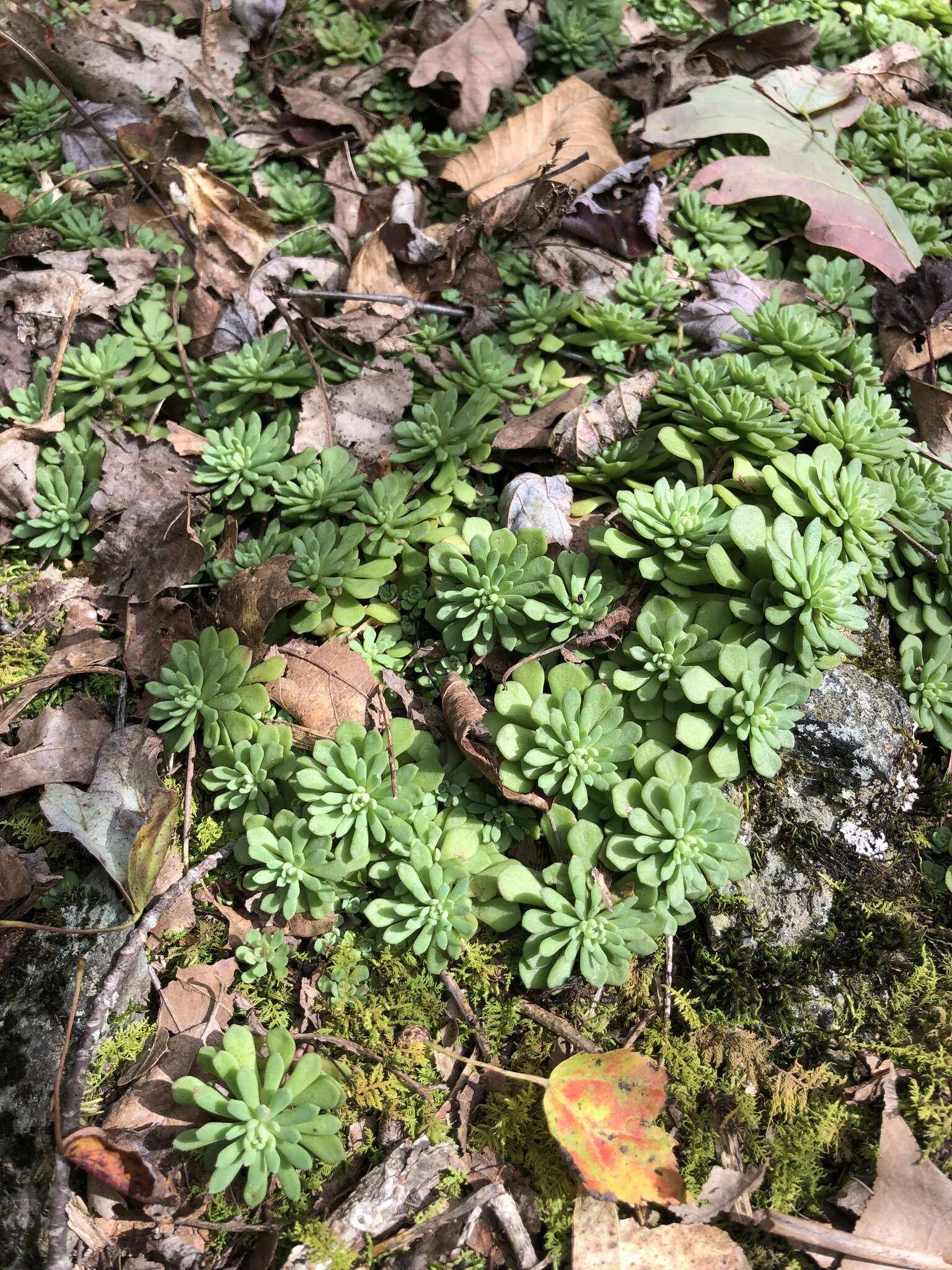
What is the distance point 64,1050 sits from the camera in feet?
8.58

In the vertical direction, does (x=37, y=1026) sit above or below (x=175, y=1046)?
below

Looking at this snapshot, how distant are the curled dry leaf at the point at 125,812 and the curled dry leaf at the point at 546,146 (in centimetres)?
307

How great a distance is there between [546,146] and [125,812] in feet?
12.3

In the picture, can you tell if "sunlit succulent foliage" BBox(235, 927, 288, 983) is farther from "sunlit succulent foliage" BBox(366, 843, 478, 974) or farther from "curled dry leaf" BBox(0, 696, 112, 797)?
"curled dry leaf" BBox(0, 696, 112, 797)

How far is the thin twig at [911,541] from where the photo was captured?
3135mm

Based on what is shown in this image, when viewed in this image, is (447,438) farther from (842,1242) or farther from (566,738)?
(842,1242)


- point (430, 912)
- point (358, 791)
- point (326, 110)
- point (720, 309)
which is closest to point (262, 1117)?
point (430, 912)

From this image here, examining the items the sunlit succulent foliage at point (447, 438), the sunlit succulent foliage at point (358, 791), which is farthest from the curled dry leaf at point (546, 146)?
the sunlit succulent foliage at point (358, 791)

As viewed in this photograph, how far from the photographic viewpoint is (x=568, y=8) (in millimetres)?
4645

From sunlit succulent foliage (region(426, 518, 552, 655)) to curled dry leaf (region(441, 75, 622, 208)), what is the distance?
2131 millimetres

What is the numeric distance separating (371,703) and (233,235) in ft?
8.68

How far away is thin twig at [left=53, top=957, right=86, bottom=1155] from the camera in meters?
2.42

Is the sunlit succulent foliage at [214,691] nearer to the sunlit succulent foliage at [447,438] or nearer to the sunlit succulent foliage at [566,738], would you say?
the sunlit succulent foliage at [566,738]

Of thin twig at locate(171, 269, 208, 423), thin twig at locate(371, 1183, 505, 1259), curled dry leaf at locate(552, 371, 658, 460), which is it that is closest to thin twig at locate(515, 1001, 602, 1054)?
thin twig at locate(371, 1183, 505, 1259)
